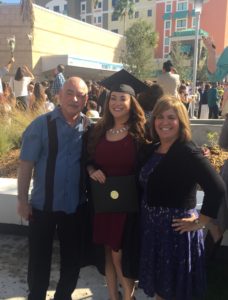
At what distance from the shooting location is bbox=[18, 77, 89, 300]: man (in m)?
2.68

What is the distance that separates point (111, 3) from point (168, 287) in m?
80.9

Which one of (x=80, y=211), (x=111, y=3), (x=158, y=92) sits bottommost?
(x=80, y=211)

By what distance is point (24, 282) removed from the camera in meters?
3.46

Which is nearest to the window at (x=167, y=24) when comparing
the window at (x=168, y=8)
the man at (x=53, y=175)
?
the window at (x=168, y=8)

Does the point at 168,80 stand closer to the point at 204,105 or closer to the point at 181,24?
the point at 204,105

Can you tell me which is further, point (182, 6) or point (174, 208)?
point (182, 6)

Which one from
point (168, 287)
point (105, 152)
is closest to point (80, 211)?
point (105, 152)

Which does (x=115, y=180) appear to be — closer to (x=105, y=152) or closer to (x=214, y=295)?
(x=105, y=152)

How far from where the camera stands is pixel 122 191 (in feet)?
8.79

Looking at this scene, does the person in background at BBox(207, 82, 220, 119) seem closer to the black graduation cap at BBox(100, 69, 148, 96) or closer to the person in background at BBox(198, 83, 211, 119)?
the person in background at BBox(198, 83, 211, 119)

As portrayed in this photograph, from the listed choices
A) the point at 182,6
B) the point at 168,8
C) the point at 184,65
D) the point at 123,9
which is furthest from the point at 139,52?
the point at 168,8

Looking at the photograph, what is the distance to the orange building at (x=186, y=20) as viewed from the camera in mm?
68269

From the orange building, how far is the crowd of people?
66.3m

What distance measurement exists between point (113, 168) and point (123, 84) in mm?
665
